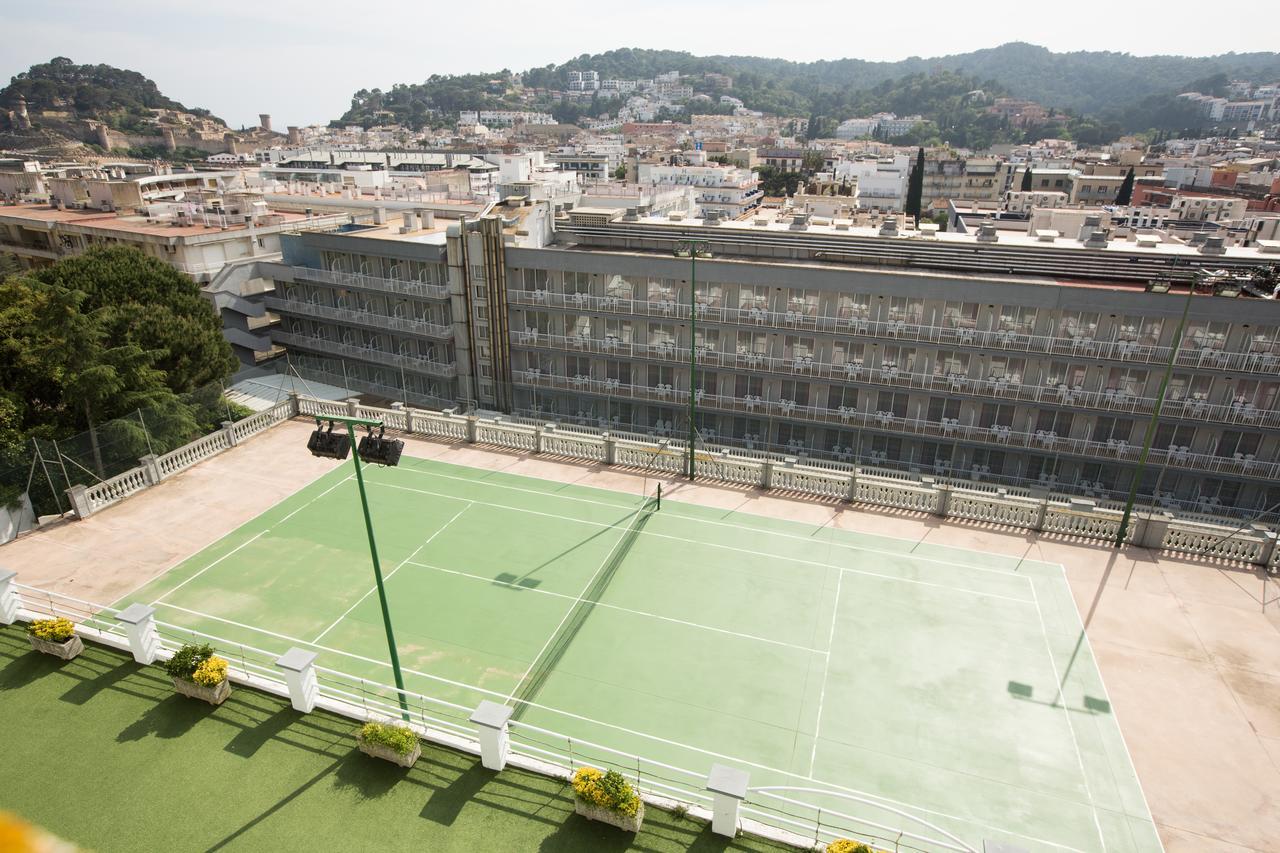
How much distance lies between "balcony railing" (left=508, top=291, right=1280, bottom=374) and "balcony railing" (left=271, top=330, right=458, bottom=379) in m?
7.58

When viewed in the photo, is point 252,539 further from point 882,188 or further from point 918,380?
point 882,188

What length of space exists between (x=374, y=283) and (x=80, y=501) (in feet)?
83.5

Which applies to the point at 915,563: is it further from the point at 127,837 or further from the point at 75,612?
the point at 75,612

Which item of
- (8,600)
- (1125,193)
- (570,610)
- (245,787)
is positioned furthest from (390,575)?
(1125,193)

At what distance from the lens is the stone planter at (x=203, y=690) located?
64.2ft

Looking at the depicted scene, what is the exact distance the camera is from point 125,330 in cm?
3725

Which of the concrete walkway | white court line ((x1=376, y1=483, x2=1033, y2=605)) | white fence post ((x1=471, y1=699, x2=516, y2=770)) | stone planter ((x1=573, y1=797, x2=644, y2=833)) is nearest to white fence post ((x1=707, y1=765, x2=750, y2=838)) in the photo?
stone planter ((x1=573, y1=797, x2=644, y2=833))

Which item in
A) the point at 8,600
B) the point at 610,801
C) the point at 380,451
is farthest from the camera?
the point at 8,600

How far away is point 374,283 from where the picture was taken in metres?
51.2

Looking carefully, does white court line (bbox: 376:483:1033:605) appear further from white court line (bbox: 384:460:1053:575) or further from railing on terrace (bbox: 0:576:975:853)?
railing on terrace (bbox: 0:576:975:853)

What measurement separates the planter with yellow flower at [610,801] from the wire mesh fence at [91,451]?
26040 millimetres

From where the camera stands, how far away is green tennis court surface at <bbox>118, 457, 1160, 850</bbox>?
19.3 meters

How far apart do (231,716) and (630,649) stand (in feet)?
36.4

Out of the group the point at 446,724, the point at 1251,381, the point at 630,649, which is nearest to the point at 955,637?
the point at 630,649
